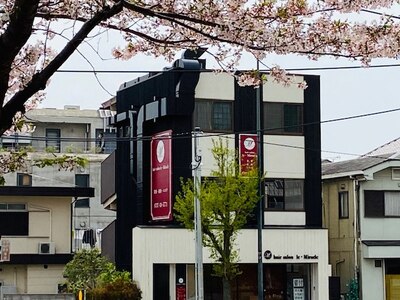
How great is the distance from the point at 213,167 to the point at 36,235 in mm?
7271

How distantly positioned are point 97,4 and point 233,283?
104 ft

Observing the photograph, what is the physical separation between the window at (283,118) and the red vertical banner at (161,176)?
4108 mm

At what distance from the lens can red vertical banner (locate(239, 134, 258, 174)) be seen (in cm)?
3884

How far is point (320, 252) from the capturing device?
130 ft

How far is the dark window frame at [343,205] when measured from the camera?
41812 mm

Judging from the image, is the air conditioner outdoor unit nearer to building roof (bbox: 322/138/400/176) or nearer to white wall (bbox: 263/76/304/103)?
white wall (bbox: 263/76/304/103)

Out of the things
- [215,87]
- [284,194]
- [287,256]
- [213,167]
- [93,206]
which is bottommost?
[287,256]

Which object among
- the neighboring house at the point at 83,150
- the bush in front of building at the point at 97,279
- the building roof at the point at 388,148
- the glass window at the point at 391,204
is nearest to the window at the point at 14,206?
the bush in front of building at the point at 97,279

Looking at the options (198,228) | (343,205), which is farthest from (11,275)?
(343,205)

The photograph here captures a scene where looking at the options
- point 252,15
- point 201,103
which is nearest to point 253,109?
point 201,103

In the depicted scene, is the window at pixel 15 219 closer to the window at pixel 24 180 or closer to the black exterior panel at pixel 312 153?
the black exterior panel at pixel 312 153

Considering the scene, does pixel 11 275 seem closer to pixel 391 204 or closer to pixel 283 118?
pixel 283 118

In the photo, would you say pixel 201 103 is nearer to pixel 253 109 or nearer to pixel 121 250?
pixel 253 109

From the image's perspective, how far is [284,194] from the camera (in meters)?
40.1
